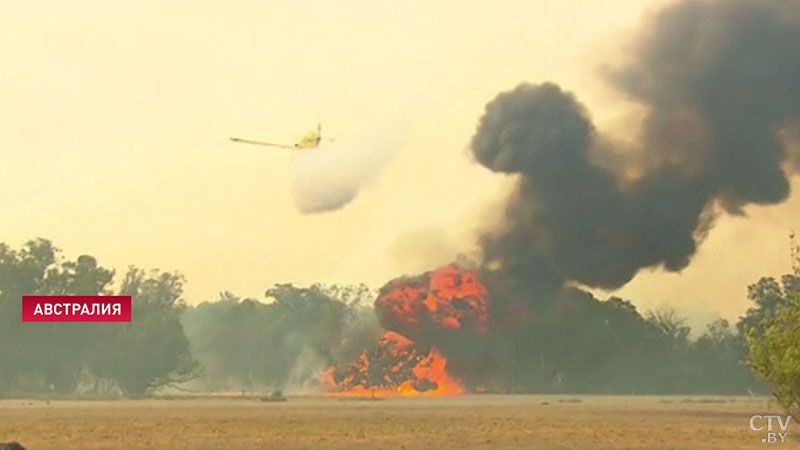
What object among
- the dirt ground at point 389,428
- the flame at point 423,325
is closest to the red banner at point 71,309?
the flame at point 423,325

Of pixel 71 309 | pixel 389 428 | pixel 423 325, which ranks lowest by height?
pixel 389 428

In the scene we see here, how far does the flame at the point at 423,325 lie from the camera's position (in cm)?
15475

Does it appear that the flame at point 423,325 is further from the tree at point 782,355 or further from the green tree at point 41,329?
the tree at point 782,355

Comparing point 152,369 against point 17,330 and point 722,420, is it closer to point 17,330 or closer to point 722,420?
point 17,330

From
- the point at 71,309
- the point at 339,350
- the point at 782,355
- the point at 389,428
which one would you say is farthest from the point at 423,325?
the point at 782,355

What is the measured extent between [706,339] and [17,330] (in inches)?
3953

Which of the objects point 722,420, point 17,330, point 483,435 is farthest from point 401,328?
point 483,435

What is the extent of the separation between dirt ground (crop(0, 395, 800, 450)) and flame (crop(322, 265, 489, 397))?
43348 millimetres

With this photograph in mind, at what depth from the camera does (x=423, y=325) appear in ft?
511

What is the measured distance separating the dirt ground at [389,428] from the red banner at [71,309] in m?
61.2

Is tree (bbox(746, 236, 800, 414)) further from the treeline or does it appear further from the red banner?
the red banner

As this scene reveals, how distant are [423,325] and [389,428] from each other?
75588 mm

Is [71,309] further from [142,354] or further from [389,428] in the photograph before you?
[389,428]

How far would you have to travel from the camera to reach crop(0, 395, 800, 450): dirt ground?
68750 mm
